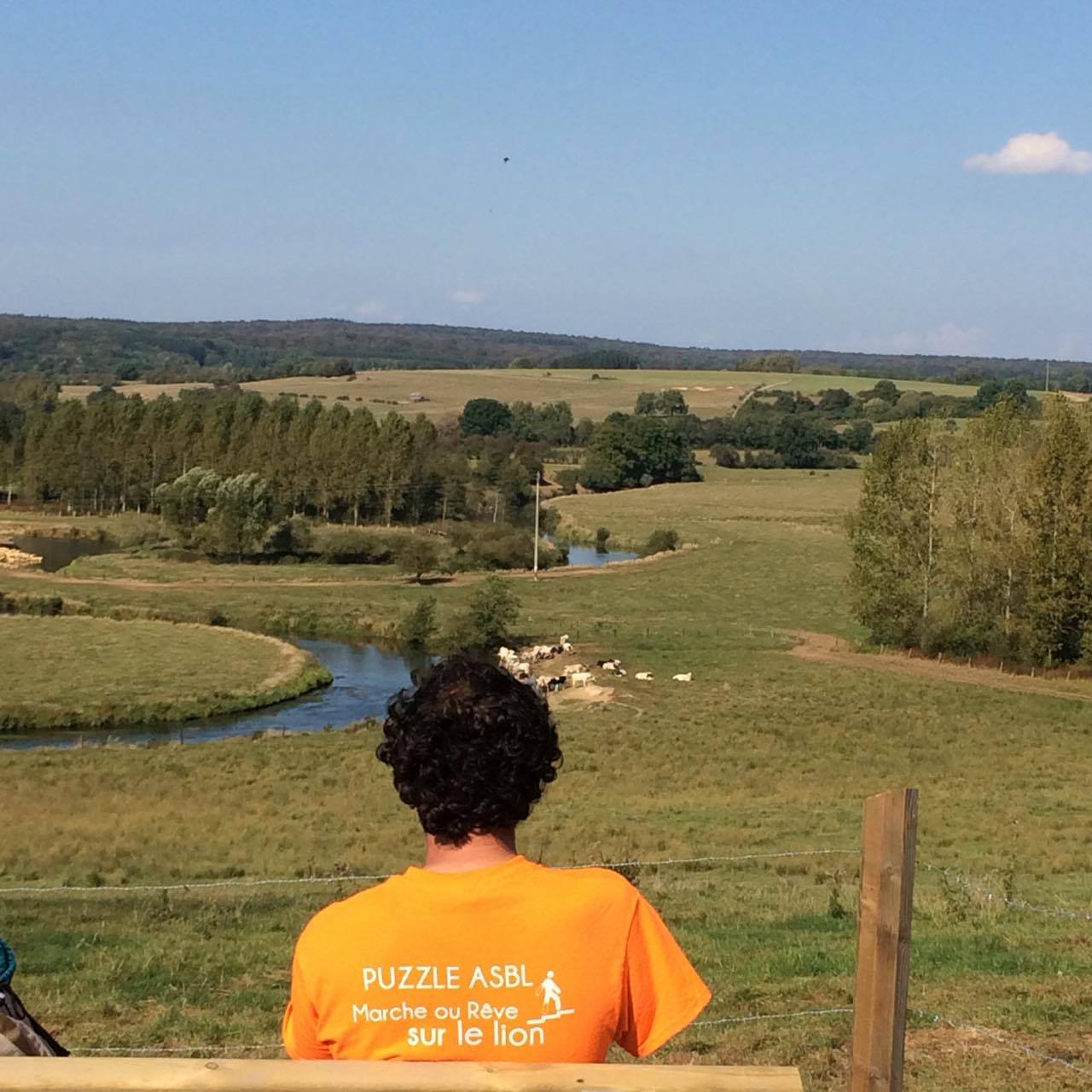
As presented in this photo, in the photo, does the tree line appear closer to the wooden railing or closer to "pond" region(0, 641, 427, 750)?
"pond" region(0, 641, 427, 750)

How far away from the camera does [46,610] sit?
53969 millimetres

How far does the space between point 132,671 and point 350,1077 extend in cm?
4093

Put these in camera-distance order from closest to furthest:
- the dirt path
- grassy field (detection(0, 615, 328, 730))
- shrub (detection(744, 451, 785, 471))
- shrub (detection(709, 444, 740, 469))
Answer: grassy field (detection(0, 615, 328, 730))
the dirt path
shrub (detection(744, 451, 785, 471))
shrub (detection(709, 444, 740, 469))

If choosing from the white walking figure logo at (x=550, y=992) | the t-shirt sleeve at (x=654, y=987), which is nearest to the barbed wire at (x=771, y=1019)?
the t-shirt sleeve at (x=654, y=987)

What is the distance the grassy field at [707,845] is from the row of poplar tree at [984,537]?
4.19 m

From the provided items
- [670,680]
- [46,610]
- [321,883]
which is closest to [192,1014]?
[321,883]

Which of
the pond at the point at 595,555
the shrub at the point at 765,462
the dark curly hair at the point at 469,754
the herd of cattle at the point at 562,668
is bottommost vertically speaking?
the pond at the point at 595,555

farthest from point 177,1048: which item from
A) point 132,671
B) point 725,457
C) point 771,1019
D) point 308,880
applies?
point 725,457

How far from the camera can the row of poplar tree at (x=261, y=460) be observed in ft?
302

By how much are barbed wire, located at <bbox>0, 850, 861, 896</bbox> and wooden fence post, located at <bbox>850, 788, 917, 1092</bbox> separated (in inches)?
366

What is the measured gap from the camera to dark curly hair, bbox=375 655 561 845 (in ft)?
9.94

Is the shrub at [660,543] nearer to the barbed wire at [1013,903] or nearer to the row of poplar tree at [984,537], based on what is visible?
the row of poplar tree at [984,537]

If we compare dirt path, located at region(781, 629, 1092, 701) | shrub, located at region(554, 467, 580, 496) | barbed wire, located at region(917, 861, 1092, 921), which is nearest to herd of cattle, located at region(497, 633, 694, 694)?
dirt path, located at region(781, 629, 1092, 701)

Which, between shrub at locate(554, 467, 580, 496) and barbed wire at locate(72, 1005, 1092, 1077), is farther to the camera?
shrub at locate(554, 467, 580, 496)
